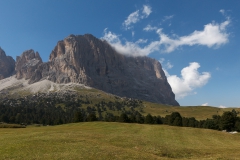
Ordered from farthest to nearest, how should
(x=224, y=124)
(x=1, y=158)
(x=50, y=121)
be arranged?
1. (x=50, y=121)
2. (x=224, y=124)
3. (x=1, y=158)

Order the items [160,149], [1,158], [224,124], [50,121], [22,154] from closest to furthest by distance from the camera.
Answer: [1,158] < [22,154] < [160,149] < [224,124] < [50,121]

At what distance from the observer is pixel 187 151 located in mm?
38281

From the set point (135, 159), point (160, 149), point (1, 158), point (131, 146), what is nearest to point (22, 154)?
point (1, 158)

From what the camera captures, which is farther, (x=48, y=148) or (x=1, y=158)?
(x=48, y=148)

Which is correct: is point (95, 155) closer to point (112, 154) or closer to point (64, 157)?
point (112, 154)

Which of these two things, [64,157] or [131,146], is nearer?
[64,157]

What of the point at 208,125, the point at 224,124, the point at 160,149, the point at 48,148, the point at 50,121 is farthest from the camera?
the point at 50,121

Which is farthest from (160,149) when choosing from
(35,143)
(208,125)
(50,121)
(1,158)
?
(50,121)

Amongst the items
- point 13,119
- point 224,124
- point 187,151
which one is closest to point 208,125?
point 224,124

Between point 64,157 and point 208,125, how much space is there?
134806 millimetres

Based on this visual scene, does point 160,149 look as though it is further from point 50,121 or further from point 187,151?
point 50,121

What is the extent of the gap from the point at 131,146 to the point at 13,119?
637ft

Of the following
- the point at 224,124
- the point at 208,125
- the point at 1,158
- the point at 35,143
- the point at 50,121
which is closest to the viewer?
the point at 1,158

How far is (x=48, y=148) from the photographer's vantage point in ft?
102
